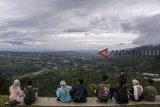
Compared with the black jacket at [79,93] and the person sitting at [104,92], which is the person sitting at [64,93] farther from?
the person sitting at [104,92]

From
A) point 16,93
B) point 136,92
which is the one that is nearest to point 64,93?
point 16,93

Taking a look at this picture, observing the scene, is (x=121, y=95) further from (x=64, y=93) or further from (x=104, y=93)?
(x=64, y=93)

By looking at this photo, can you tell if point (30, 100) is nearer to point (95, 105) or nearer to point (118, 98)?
point (95, 105)

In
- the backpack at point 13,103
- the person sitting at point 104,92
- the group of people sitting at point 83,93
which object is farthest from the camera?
the person sitting at point 104,92

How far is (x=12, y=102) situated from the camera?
14.3 m

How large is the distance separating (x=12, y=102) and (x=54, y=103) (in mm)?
2358

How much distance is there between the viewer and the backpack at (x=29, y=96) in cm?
1466

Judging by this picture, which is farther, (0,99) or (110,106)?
(0,99)

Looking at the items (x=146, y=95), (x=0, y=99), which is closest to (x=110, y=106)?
(x=146, y=95)

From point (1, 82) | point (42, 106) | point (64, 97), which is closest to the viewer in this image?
point (42, 106)

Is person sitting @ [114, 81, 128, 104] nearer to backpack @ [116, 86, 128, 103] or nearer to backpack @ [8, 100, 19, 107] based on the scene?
backpack @ [116, 86, 128, 103]

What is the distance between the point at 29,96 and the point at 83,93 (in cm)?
312

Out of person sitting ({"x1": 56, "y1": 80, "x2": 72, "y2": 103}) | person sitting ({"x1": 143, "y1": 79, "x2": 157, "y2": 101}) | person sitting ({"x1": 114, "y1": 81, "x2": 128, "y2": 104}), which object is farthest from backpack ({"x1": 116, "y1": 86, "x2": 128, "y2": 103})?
person sitting ({"x1": 56, "y1": 80, "x2": 72, "y2": 103})

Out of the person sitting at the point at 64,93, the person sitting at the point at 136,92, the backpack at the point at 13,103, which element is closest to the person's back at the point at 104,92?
the person sitting at the point at 136,92
